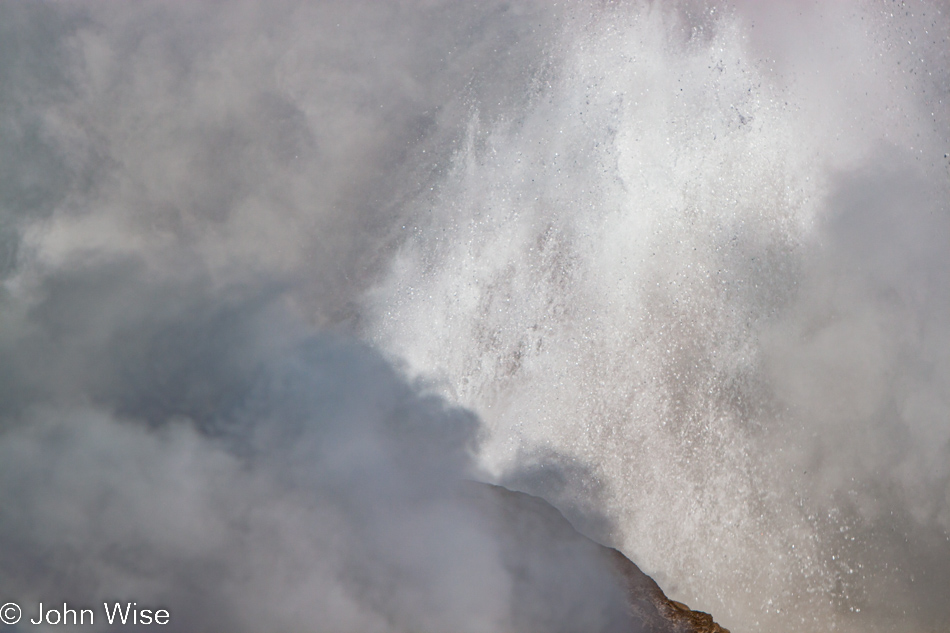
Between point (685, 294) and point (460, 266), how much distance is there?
2.15 metres

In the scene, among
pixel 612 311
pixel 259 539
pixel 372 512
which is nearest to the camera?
pixel 259 539

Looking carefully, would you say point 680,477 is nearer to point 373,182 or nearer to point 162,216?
point 373,182

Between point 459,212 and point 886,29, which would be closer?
point 459,212

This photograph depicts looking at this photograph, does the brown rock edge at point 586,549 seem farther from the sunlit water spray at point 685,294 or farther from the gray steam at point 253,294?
the sunlit water spray at point 685,294

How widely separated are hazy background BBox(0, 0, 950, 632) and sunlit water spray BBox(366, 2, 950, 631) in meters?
0.03

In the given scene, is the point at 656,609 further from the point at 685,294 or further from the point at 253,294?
the point at 253,294

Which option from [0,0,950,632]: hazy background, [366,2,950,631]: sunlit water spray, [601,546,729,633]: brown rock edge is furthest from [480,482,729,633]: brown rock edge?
[366,2,950,631]: sunlit water spray

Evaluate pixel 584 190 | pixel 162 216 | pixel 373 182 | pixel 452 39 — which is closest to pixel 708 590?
pixel 584 190

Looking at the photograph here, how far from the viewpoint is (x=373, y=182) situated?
706 centimetres

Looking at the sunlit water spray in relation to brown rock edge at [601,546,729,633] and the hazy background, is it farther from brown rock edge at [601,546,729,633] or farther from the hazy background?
brown rock edge at [601,546,729,633]

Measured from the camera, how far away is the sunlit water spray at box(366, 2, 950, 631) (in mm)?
7039

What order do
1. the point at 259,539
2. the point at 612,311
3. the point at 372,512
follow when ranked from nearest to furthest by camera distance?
the point at 259,539 → the point at 372,512 → the point at 612,311

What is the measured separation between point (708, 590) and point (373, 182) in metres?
4.85

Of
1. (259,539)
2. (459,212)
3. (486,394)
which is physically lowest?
(259,539)
